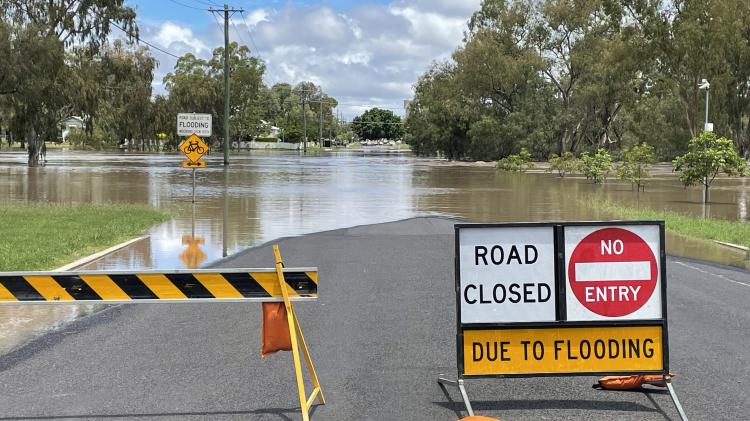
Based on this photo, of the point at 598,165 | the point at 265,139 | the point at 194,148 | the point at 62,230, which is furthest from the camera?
the point at 265,139

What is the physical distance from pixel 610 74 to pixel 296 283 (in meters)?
61.6

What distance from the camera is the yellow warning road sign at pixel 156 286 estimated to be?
5.35 metres

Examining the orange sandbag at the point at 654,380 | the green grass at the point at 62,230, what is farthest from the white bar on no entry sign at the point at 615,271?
the green grass at the point at 62,230

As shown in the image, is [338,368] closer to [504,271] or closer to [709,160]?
[504,271]

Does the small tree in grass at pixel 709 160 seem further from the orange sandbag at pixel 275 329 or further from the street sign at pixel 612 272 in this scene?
the orange sandbag at pixel 275 329

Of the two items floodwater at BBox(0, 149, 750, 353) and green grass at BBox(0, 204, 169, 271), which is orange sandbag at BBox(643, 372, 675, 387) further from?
green grass at BBox(0, 204, 169, 271)

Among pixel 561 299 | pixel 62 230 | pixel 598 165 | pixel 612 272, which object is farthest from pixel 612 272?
pixel 598 165

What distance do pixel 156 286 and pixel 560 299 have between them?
2703 millimetres

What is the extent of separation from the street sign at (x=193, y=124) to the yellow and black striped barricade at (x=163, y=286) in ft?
62.8

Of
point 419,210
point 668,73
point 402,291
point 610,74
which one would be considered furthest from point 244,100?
point 402,291

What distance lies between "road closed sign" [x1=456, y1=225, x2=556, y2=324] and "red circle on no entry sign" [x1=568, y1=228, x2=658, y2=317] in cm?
20

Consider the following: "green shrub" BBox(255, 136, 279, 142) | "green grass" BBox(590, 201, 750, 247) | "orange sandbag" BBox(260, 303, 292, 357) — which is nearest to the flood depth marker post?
"orange sandbag" BBox(260, 303, 292, 357)

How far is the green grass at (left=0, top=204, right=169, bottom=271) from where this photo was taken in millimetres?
11828

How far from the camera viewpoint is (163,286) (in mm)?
5422
